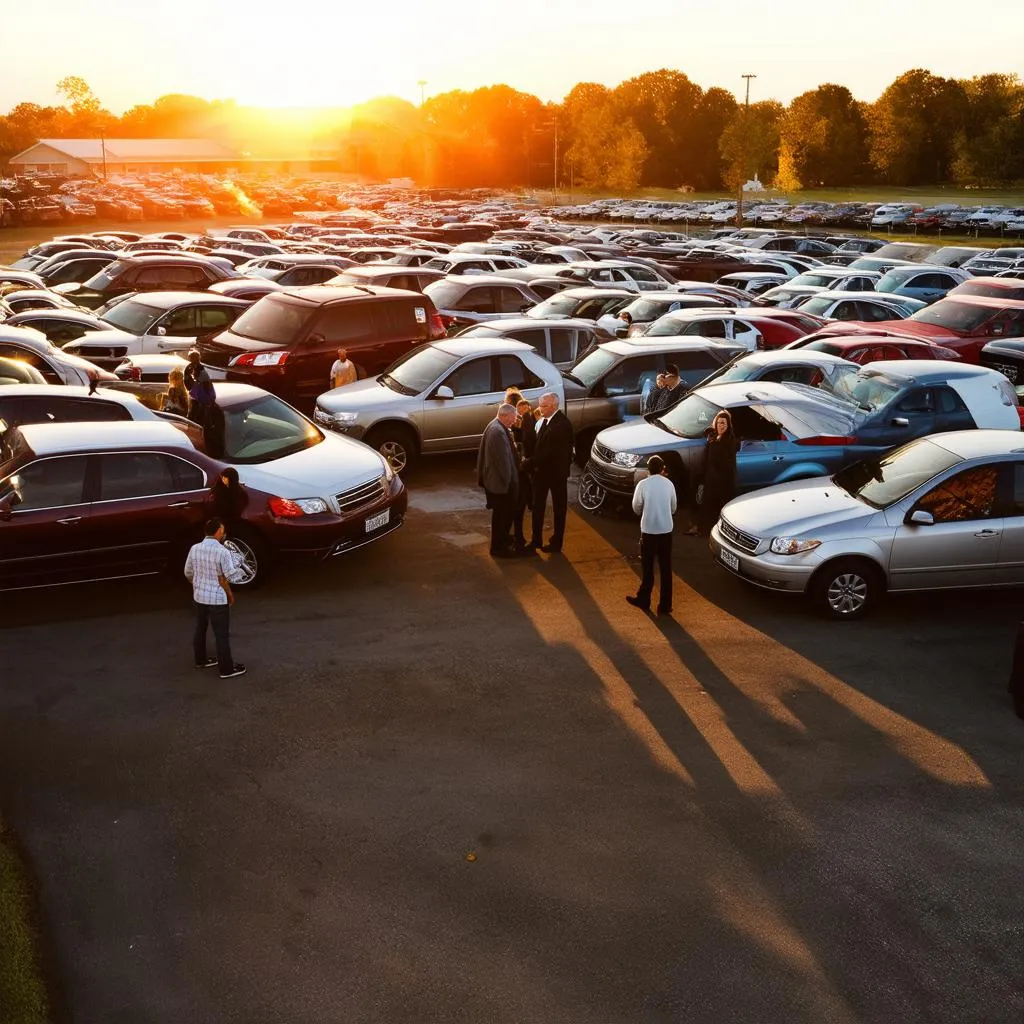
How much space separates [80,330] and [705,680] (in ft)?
48.1

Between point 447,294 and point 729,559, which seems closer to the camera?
point 729,559

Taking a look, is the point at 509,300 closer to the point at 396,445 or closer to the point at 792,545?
the point at 396,445

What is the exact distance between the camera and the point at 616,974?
553 centimetres

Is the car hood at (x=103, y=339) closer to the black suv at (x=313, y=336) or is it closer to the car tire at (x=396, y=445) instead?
the black suv at (x=313, y=336)

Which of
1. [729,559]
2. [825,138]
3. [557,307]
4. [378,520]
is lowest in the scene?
[729,559]

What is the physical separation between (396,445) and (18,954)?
962cm

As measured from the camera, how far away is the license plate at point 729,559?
10.6 metres

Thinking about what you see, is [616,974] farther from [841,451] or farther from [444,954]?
[841,451]

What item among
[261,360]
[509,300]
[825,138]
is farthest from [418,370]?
[825,138]

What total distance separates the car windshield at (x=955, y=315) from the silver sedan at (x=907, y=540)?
1144 cm

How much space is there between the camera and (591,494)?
13.6 meters

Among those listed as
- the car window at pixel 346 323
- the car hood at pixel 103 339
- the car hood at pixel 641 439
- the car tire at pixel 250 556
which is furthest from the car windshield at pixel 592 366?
the car hood at pixel 103 339

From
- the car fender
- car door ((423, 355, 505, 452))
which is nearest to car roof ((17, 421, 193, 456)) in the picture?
car door ((423, 355, 505, 452))

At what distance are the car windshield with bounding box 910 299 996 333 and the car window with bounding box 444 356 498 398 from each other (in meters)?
10.9
